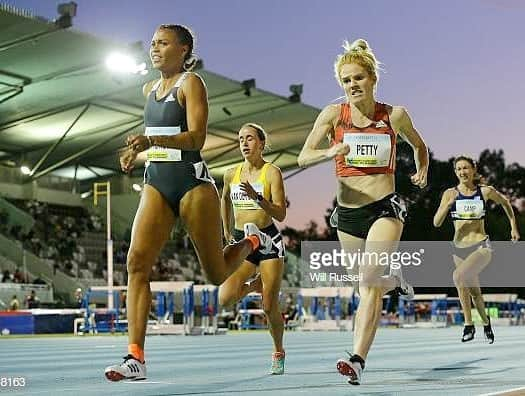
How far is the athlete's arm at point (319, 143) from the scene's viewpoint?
6020mm

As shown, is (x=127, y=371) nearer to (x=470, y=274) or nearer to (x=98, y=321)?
(x=470, y=274)

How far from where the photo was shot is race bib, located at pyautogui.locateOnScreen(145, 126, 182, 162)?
5812mm

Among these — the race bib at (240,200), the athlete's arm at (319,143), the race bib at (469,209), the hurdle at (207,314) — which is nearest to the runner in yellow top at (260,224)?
the race bib at (240,200)

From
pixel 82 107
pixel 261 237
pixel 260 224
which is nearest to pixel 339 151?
pixel 261 237

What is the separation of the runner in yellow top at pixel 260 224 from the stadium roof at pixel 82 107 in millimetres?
22436

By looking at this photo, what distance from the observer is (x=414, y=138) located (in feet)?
22.5

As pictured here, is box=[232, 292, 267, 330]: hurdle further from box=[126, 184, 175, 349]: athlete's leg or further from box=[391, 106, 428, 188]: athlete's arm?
box=[126, 184, 175, 349]: athlete's leg

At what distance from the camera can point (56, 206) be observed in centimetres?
4844

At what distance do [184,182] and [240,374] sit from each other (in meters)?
2.73

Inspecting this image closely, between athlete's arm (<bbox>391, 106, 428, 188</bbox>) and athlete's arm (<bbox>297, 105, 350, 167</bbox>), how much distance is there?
387 millimetres

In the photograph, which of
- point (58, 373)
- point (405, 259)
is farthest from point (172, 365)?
point (405, 259)

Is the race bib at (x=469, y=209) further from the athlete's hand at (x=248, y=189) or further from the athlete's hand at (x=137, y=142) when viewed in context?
the athlete's hand at (x=137, y=142)

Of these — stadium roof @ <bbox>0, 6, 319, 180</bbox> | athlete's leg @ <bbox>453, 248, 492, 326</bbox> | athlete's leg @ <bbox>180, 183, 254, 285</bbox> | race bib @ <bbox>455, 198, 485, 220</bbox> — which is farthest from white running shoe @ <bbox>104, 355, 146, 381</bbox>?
stadium roof @ <bbox>0, 6, 319, 180</bbox>

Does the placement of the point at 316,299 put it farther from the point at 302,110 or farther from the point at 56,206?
the point at 56,206
